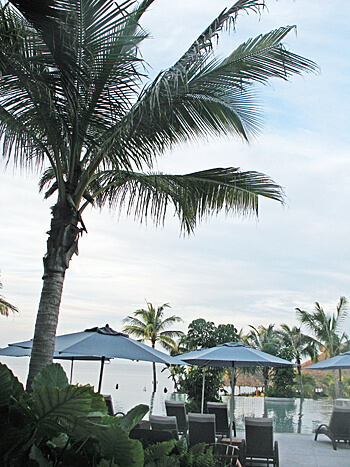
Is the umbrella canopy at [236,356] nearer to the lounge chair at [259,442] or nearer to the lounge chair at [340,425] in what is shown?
the lounge chair at [259,442]

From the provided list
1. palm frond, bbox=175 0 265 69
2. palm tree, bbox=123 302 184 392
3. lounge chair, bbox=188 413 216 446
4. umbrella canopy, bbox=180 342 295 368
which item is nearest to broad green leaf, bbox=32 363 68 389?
palm frond, bbox=175 0 265 69

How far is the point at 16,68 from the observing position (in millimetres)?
5031

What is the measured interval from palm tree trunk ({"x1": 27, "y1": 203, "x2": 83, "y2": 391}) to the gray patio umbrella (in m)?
1.84

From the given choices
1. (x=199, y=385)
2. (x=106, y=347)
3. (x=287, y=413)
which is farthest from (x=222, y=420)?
(x=287, y=413)

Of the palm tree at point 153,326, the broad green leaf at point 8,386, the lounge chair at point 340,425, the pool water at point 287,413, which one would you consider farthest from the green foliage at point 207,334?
the palm tree at point 153,326

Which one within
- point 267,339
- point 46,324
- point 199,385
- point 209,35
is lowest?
point 199,385

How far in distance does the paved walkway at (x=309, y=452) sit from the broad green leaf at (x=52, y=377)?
8.01 m

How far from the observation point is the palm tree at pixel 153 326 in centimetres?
3231

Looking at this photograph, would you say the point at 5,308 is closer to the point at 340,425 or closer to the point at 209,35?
the point at 340,425

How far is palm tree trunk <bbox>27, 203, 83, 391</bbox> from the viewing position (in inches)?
199

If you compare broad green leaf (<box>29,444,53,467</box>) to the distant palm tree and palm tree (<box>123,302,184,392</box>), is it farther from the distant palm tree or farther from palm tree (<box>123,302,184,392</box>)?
palm tree (<box>123,302,184,392</box>)

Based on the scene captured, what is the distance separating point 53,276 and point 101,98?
89.5 inches

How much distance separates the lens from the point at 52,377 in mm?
1046

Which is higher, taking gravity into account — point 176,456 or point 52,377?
point 52,377
